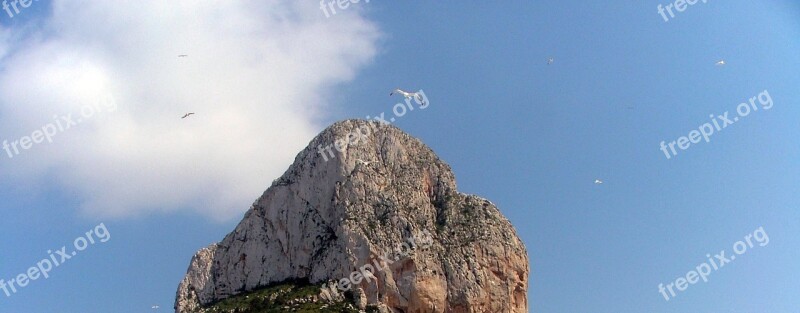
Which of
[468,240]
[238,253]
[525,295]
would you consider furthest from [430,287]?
[238,253]

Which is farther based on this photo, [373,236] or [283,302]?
[373,236]

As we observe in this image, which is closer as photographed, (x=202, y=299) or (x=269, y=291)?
(x=269, y=291)

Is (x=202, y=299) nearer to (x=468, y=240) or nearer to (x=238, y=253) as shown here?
(x=238, y=253)

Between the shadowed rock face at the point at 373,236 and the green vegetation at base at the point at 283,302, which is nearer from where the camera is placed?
the green vegetation at base at the point at 283,302

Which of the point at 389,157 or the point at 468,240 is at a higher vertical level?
the point at 389,157

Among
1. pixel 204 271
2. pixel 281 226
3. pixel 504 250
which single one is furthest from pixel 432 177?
pixel 204 271

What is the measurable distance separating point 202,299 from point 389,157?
33695mm

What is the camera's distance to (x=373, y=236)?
11462 centimetres

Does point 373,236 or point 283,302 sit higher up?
point 373,236

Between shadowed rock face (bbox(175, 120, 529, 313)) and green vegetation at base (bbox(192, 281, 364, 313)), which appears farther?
shadowed rock face (bbox(175, 120, 529, 313))

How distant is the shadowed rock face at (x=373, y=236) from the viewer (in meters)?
114

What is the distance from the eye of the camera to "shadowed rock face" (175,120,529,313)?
114 metres

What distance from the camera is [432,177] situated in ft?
417

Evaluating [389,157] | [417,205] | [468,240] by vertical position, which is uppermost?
[389,157]
